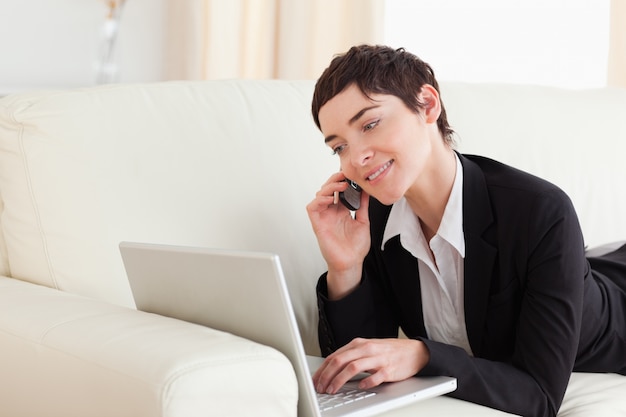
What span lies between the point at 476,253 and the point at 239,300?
55 cm

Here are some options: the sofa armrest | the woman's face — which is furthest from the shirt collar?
the sofa armrest

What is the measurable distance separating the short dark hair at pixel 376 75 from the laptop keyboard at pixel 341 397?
0.50 metres

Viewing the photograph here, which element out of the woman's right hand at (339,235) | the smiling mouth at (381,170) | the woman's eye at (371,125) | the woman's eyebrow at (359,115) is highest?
the woman's eyebrow at (359,115)

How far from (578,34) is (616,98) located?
2.58 feet

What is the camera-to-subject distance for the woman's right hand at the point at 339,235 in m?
1.66

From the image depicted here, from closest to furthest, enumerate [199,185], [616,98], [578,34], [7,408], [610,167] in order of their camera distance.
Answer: [7,408] → [199,185] → [610,167] → [616,98] → [578,34]

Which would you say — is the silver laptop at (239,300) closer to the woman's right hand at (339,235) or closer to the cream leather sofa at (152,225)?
the cream leather sofa at (152,225)

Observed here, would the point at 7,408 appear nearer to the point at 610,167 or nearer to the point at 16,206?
the point at 16,206

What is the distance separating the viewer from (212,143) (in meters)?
1.73

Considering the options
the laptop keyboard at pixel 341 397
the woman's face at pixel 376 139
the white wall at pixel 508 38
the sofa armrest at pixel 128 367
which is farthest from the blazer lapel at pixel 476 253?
the white wall at pixel 508 38

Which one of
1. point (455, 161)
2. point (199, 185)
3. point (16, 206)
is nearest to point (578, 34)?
point (455, 161)

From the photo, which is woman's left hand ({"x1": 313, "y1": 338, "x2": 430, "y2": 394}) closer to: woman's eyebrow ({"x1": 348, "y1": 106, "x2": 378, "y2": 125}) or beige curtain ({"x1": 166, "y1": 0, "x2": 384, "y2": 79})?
woman's eyebrow ({"x1": 348, "y1": 106, "x2": 378, "y2": 125})

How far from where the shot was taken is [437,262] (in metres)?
1.63

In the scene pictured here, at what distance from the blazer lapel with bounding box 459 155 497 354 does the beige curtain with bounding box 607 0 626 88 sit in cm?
158
